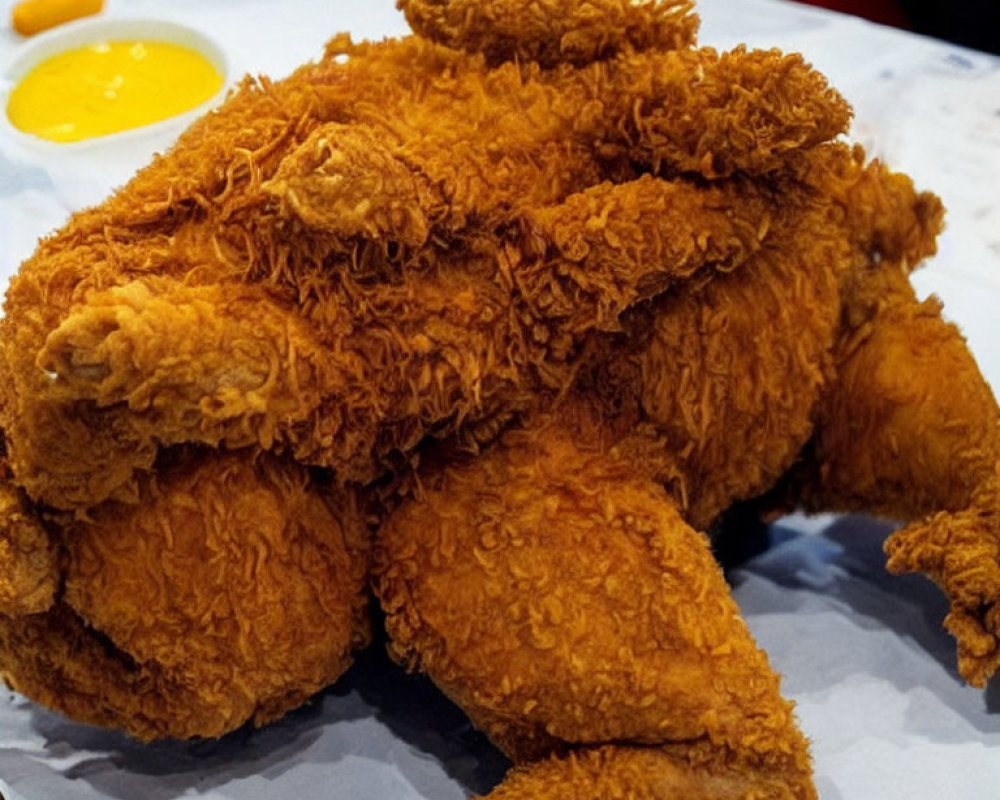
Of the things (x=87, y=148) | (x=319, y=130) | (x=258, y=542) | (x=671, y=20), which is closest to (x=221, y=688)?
(x=258, y=542)

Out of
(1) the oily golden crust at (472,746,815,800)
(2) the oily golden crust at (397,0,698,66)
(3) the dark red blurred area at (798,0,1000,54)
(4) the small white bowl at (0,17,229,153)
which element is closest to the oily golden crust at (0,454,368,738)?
(1) the oily golden crust at (472,746,815,800)

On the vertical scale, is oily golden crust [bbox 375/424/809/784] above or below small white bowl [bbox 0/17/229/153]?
below

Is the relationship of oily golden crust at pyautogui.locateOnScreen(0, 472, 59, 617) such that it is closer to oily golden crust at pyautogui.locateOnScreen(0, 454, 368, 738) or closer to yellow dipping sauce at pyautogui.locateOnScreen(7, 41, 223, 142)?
oily golden crust at pyautogui.locateOnScreen(0, 454, 368, 738)

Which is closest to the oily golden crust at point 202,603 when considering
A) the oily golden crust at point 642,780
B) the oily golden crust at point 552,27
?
the oily golden crust at point 642,780

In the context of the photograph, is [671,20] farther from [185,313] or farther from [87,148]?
[87,148]

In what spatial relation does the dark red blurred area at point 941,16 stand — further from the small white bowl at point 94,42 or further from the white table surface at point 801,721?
the small white bowl at point 94,42

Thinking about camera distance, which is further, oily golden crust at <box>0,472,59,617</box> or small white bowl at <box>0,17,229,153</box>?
small white bowl at <box>0,17,229,153</box>
